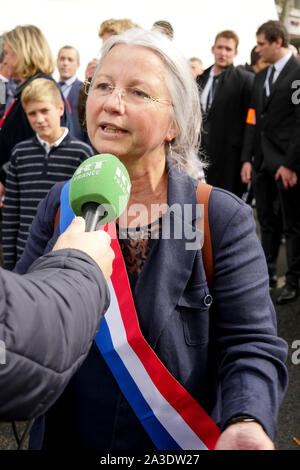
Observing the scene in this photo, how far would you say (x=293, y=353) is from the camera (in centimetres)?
351

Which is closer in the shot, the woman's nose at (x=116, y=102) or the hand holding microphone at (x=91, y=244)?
the hand holding microphone at (x=91, y=244)

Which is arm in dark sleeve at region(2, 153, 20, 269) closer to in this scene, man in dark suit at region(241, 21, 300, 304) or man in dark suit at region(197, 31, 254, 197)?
man in dark suit at region(241, 21, 300, 304)

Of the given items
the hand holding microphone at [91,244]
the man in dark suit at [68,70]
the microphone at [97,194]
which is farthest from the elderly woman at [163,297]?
the man in dark suit at [68,70]

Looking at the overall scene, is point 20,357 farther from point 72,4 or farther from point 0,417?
point 72,4

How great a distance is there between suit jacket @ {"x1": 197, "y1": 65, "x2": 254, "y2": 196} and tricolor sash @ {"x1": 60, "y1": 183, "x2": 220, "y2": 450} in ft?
12.4

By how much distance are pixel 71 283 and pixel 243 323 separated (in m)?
0.67

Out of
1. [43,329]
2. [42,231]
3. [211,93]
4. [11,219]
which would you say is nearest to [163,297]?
[42,231]

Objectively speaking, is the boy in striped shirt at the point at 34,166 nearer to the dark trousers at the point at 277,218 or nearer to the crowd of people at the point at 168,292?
the crowd of people at the point at 168,292

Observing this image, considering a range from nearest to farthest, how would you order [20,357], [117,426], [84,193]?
1. [20,357]
2. [84,193]
3. [117,426]

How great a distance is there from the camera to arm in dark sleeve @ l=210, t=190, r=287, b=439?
1199 millimetres

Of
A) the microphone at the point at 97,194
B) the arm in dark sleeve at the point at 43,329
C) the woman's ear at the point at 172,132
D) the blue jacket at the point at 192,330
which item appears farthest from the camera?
the woman's ear at the point at 172,132

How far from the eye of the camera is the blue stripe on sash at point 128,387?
1.36m

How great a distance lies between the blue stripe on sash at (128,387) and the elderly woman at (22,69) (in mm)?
2458
